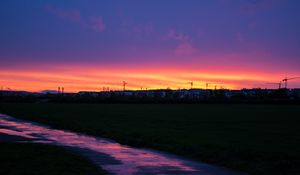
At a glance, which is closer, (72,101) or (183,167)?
(183,167)

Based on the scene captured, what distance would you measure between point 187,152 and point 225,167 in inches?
158

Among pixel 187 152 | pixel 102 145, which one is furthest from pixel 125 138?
pixel 187 152

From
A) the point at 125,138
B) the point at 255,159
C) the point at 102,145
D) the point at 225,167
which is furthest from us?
the point at 125,138

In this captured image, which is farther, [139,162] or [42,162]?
[139,162]

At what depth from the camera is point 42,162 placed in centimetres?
1490

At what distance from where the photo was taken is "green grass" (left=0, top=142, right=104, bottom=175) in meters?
13.1

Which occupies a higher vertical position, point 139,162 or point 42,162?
point 42,162

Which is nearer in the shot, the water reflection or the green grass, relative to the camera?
the green grass

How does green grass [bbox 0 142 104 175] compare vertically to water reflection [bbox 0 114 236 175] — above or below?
above

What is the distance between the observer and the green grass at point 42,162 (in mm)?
13116

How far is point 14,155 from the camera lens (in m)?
16.5

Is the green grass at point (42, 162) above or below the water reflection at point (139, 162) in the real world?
above

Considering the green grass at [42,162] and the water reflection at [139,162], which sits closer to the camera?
the green grass at [42,162]

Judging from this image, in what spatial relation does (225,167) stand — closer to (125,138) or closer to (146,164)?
(146,164)
